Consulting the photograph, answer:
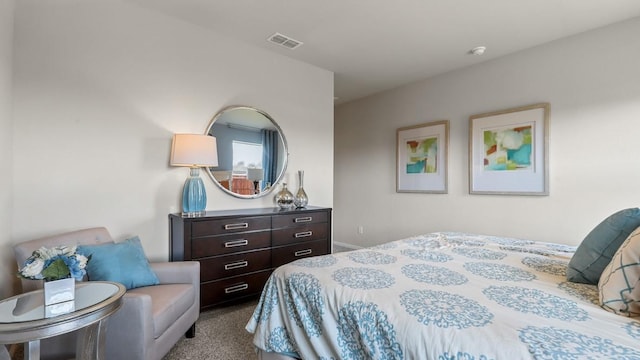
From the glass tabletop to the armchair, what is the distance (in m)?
0.13

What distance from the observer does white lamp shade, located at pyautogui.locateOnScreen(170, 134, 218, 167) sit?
8.13 feet

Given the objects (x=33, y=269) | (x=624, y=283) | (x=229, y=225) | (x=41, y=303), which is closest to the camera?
(x=624, y=283)

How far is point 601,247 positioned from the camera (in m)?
1.38

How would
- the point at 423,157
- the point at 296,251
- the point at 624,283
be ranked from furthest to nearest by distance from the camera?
the point at 423,157 → the point at 296,251 → the point at 624,283

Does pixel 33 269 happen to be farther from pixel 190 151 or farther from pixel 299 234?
pixel 299 234

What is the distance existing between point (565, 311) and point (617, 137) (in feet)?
8.26

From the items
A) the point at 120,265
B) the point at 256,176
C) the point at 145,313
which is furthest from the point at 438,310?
the point at 256,176

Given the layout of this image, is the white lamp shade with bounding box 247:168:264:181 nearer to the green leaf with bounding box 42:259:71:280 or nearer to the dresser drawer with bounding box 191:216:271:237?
the dresser drawer with bounding box 191:216:271:237

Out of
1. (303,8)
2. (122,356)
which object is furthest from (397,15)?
(122,356)

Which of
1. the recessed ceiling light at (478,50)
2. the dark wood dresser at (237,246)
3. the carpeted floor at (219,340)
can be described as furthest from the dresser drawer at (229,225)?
the recessed ceiling light at (478,50)

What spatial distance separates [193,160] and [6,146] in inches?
43.4

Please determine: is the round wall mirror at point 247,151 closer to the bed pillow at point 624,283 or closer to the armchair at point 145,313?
the armchair at point 145,313

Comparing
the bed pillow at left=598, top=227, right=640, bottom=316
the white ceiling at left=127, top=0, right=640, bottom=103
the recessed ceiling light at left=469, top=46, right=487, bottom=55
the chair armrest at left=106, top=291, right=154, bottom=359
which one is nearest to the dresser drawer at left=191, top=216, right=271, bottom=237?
the chair armrest at left=106, top=291, right=154, bottom=359

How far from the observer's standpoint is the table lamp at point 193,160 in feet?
8.15
